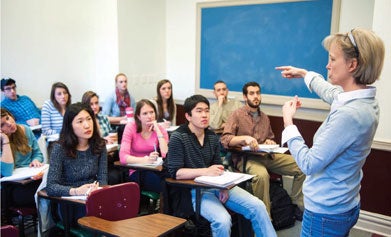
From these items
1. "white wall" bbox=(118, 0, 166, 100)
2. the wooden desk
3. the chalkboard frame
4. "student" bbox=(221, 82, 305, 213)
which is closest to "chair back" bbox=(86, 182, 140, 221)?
the wooden desk

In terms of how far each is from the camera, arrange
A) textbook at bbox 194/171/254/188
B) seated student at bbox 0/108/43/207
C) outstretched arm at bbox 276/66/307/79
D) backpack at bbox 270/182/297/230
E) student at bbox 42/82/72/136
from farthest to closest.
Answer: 1. student at bbox 42/82/72/136
2. backpack at bbox 270/182/297/230
3. seated student at bbox 0/108/43/207
4. textbook at bbox 194/171/254/188
5. outstretched arm at bbox 276/66/307/79

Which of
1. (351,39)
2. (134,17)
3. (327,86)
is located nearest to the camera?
(351,39)

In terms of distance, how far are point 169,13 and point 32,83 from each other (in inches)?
89.8

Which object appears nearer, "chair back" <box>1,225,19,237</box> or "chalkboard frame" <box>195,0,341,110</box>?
"chair back" <box>1,225,19,237</box>

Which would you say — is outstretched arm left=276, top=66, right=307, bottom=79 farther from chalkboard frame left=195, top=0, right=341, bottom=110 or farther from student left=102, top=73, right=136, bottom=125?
student left=102, top=73, right=136, bottom=125

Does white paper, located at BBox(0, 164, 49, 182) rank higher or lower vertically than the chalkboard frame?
lower

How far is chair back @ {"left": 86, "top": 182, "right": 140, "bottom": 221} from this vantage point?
198 centimetres

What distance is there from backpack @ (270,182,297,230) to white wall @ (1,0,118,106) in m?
2.98

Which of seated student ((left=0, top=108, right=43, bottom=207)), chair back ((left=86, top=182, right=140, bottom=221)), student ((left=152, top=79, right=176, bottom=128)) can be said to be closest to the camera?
chair back ((left=86, top=182, right=140, bottom=221))

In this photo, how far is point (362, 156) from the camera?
4.42 ft

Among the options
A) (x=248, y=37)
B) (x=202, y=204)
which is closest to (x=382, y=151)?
(x=202, y=204)

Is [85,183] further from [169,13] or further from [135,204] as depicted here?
[169,13]

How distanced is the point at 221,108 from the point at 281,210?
5.24 feet

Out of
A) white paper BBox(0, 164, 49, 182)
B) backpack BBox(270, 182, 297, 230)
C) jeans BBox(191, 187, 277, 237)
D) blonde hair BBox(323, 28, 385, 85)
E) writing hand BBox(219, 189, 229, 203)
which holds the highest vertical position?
blonde hair BBox(323, 28, 385, 85)
